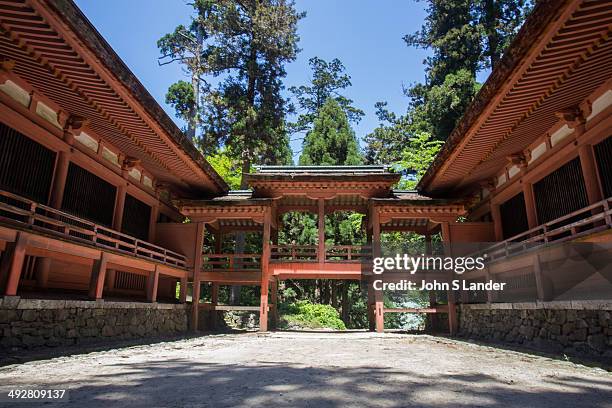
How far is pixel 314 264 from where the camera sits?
1398 cm

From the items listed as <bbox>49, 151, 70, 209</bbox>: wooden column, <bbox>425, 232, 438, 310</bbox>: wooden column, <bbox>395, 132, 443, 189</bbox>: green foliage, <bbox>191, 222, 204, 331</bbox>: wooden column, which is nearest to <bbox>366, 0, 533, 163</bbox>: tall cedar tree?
<bbox>395, 132, 443, 189</bbox>: green foliage

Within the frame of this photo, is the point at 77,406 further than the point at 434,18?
No

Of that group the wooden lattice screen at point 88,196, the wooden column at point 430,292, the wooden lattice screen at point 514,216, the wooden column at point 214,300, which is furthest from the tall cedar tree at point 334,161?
the wooden lattice screen at point 88,196

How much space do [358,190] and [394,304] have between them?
20.3 meters

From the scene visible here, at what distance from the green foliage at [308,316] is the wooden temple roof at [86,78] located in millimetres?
11632

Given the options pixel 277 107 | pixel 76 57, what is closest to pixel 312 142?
pixel 277 107

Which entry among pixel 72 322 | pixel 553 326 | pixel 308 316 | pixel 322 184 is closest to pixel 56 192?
pixel 72 322

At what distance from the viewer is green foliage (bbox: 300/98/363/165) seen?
1040 inches

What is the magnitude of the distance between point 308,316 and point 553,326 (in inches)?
584

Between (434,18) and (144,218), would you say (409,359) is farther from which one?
(434,18)

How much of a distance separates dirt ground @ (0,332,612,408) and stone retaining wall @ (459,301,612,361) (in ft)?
3.62

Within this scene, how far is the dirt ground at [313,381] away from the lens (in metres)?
3.35

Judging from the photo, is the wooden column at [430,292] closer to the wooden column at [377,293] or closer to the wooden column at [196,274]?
the wooden column at [377,293]

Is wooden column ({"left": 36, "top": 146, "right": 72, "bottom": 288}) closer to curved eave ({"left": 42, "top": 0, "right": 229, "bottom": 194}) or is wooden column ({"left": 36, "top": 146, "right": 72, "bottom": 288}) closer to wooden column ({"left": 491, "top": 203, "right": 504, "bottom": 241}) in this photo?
curved eave ({"left": 42, "top": 0, "right": 229, "bottom": 194})
